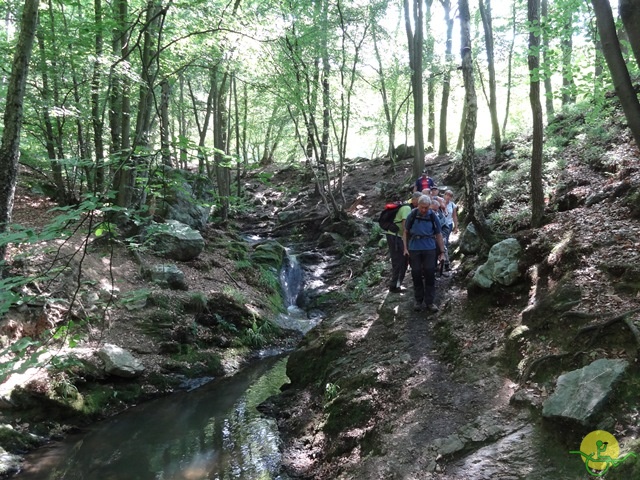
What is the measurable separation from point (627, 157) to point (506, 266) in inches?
154

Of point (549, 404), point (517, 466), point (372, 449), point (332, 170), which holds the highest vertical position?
point (332, 170)

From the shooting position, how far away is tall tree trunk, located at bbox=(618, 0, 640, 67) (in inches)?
136

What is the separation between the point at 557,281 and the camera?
5832mm

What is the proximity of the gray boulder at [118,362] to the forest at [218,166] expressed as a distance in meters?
0.30

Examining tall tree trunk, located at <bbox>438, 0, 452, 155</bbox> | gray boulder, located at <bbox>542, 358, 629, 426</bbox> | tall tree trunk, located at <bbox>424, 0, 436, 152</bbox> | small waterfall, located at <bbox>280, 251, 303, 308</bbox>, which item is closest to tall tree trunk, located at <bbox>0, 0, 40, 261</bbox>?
gray boulder, located at <bbox>542, 358, 629, 426</bbox>

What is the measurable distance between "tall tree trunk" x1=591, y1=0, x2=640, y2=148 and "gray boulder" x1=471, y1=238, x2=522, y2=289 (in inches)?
129

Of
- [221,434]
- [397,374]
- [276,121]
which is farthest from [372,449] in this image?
[276,121]

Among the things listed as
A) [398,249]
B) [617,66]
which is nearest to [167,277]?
[398,249]

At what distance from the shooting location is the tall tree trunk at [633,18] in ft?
11.3

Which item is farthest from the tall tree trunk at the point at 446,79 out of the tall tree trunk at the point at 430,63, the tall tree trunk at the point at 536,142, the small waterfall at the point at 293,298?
the tall tree trunk at the point at 536,142

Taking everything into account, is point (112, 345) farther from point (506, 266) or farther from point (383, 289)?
point (506, 266)

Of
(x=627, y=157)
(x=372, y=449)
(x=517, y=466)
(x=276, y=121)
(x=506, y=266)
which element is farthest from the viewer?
(x=276, y=121)

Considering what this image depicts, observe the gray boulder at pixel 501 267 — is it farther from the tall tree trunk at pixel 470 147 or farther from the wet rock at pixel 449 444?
the wet rock at pixel 449 444

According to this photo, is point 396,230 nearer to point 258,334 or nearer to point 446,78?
point 258,334
